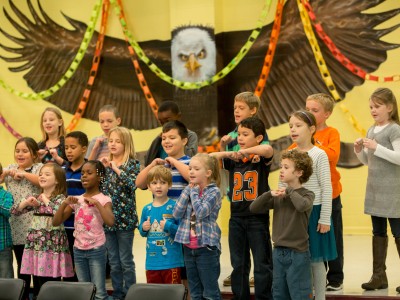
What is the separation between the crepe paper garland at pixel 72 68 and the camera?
8727 millimetres

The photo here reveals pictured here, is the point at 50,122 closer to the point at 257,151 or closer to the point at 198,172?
the point at 198,172

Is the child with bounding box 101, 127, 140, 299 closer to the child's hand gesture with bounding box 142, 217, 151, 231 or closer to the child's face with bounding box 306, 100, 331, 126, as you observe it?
the child's hand gesture with bounding box 142, 217, 151, 231

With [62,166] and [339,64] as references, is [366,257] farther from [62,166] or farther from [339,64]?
[62,166]

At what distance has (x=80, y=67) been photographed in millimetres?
8992

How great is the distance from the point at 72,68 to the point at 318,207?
4.79m

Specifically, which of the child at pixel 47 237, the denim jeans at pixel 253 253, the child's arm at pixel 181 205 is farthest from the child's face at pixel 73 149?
the denim jeans at pixel 253 253

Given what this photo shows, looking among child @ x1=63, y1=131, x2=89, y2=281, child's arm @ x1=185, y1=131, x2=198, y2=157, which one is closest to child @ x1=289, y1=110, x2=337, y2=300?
child's arm @ x1=185, y1=131, x2=198, y2=157

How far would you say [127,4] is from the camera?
878 centimetres

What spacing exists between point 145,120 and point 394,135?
4102 millimetres

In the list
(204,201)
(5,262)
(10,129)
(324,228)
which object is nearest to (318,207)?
(324,228)

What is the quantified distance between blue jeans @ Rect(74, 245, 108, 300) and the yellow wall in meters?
3.25

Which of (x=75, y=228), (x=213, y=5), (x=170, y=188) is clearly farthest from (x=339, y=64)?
(x=75, y=228)

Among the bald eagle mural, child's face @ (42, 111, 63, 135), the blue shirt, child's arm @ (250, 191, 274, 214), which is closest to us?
child's arm @ (250, 191, 274, 214)

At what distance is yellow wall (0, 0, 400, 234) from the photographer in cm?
A: 787
